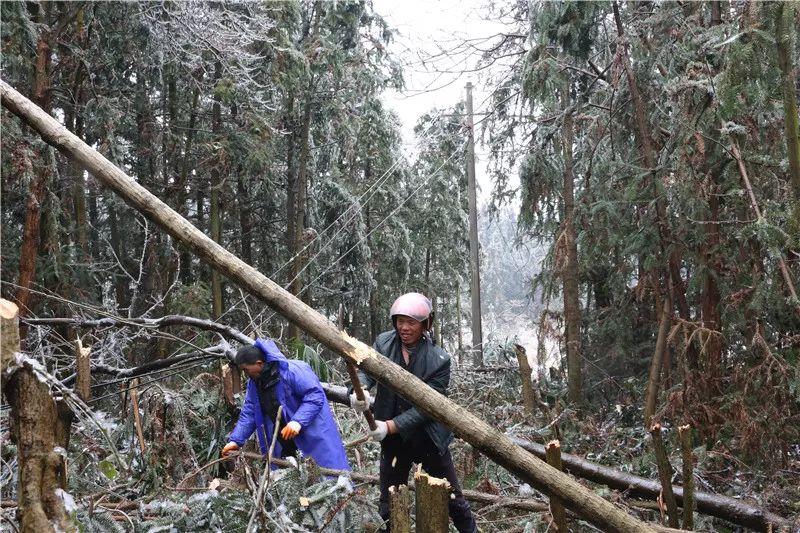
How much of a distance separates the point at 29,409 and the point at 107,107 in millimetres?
10042

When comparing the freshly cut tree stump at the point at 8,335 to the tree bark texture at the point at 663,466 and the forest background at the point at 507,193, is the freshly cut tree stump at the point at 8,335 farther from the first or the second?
the tree bark texture at the point at 663,466

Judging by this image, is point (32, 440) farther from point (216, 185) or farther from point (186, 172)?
point (186, 172)

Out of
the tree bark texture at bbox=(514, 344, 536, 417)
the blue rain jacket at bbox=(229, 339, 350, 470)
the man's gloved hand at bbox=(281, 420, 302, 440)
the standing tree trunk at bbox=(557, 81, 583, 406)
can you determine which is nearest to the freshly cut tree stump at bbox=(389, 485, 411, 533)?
the man's gloved hand at bbox=(281, 420, 302, 440)

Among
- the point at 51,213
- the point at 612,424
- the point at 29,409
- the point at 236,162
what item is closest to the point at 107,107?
the point at 51,213

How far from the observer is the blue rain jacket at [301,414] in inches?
185

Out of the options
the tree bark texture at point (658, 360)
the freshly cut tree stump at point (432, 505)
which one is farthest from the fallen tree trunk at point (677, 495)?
the tree bark texture at point (658, 360)

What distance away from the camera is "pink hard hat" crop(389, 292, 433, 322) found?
370cm

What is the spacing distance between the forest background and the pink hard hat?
3.57 feet

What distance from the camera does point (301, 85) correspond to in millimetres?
14320

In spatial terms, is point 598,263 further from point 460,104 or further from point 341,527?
point 460,104

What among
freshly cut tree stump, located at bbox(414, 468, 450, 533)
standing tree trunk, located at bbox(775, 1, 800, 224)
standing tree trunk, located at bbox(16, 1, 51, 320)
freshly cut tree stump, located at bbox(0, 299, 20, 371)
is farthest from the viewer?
standing tree trunk, located at bbox(16, 1, 51, 320)

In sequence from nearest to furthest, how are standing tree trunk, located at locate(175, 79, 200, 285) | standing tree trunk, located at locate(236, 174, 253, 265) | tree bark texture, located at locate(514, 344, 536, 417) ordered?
tree bark texture, located at locate(514, 344, 536, 417) → standing tree trunk, located at locate(175, 79, 200, 285) → standing tree trunk, located at locate(236, 174, 253, 265)

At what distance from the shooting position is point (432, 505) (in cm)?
206

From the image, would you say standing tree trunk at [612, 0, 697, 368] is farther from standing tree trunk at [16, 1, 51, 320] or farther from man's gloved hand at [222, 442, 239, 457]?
standing tree trunk at [16, 1, 51, 320]
